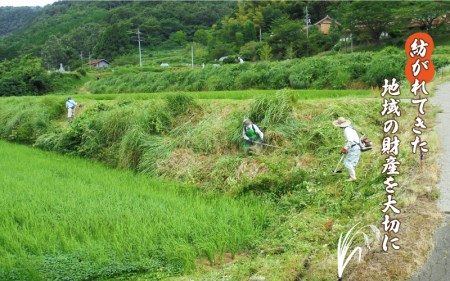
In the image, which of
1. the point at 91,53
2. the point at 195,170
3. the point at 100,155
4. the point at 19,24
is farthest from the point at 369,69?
the point at 19,24

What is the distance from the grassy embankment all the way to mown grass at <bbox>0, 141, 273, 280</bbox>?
0.39m

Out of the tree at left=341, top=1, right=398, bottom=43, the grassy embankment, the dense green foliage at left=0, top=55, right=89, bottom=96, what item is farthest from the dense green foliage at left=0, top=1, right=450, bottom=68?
the grassy embankment

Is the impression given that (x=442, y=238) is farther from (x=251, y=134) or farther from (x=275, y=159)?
(x=251, y=134)

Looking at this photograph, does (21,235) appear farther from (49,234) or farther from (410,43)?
(410,43)

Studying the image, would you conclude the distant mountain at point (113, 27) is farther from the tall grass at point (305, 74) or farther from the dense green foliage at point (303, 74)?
the tall grass at point (305, 74)

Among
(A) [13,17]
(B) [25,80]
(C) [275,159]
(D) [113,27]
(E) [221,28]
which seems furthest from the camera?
(A) [13,17]

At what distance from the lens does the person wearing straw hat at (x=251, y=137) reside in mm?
8688

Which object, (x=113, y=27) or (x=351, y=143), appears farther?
(x=113, y=27)

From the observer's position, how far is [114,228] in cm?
580

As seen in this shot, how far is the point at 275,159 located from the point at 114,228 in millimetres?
3817

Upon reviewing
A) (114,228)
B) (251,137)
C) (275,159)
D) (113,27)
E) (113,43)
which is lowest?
(114,228)

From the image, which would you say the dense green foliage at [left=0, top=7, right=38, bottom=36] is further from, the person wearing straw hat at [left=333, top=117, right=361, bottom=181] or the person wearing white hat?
the person wearing straw hat at [left=333, top=117, right=361, bottom=181]

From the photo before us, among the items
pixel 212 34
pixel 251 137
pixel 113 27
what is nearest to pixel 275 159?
pixel 251 137

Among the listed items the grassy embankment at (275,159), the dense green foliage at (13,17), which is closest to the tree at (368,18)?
the grassy embankment at (275,159)
